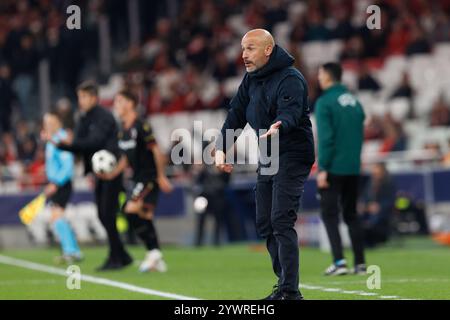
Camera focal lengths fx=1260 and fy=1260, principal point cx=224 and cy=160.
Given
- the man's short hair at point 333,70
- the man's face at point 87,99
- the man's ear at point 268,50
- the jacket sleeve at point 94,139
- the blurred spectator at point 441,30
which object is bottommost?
the jacket sleeve at point 94,139

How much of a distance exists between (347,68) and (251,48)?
16893 millimetres

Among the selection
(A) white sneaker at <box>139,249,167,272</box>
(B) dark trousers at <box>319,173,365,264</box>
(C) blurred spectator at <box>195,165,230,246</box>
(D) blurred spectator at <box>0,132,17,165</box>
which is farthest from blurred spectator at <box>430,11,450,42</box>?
(B) dark trousers at <box>319,173,365,264</box>

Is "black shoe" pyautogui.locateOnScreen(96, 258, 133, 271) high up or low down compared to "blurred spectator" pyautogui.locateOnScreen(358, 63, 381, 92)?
down

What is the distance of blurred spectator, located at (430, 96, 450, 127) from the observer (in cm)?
2419

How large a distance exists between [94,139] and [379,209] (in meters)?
6.75

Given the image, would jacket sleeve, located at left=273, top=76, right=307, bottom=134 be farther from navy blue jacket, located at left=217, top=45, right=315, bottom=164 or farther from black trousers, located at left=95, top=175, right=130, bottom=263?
black trousers, located at left=95, top=175, right=130, bottom=263

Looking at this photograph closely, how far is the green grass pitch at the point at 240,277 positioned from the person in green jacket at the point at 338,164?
1.35 feet

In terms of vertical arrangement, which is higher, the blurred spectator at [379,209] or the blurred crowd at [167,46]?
the blurred crowd at [167,46]

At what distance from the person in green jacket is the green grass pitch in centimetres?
41

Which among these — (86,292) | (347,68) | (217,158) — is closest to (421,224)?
(347,68)

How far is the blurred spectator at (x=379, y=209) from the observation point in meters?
20.6

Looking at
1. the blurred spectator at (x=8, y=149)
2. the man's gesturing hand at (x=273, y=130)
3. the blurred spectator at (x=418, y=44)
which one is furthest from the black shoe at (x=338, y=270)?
the blurred spectator at (x=8, y=149)

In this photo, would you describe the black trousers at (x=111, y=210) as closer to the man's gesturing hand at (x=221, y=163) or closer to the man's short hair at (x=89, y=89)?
the man's short hair at (x=89, y=89)
